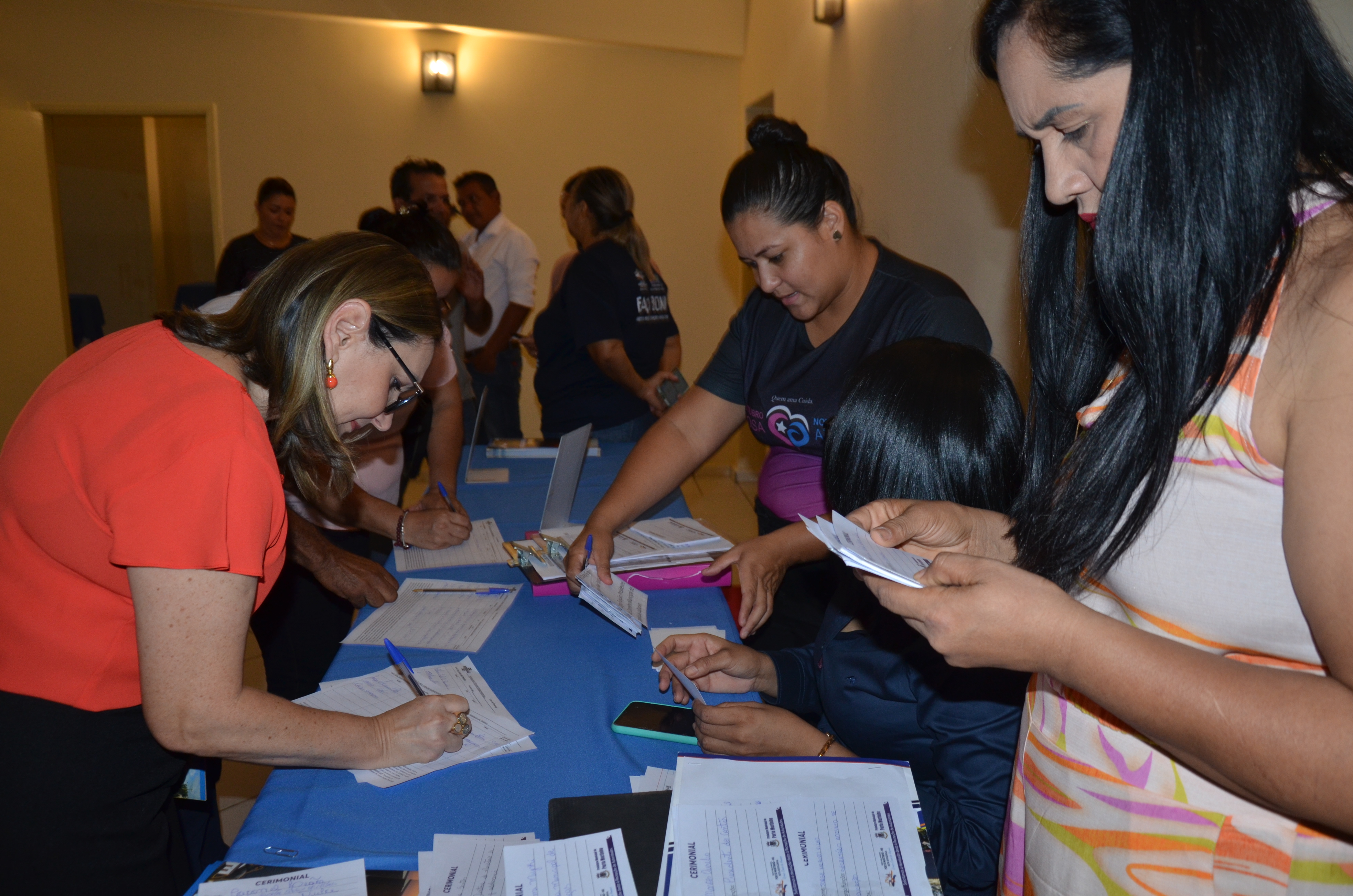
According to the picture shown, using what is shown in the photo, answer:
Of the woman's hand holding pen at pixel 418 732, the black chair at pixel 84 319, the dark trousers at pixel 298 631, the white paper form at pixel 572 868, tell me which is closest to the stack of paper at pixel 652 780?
the white paper form at pixel 572 868

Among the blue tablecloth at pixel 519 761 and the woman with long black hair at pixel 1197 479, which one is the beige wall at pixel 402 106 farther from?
the woman with long black hair at pixel 1197 479

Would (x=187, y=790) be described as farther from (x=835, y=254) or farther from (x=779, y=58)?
(x=779, y=58)

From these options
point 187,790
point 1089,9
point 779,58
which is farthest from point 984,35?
point 779,58

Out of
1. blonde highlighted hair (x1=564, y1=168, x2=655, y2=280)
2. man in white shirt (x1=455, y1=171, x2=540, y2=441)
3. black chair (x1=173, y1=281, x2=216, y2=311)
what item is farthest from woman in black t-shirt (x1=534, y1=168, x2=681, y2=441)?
black chair (x1=173, y1=281, x2=216, y2=311)

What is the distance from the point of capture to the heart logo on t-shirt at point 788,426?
6.39 feet

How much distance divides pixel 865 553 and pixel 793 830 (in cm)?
34

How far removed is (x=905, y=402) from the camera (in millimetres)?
1282

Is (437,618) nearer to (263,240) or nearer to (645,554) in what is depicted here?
(645,554)

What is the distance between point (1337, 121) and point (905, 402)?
621mm

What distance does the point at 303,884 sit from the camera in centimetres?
96

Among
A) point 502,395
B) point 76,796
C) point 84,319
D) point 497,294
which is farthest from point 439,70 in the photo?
point 76,796

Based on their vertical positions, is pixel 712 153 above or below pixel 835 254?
above

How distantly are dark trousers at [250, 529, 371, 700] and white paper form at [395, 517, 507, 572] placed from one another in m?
0.19

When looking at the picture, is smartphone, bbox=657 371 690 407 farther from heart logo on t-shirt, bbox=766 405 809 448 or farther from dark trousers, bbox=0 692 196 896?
dark trousers, bbox=0 692 196 896
